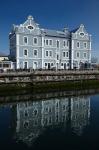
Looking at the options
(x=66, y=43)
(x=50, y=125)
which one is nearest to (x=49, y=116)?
(x=50, y=125)

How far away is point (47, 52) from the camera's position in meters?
52.8

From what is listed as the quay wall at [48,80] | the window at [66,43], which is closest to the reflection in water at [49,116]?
the quay wall at [48,80]

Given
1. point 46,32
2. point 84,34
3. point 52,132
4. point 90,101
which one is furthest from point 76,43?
point 52,132

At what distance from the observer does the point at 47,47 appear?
52.8m

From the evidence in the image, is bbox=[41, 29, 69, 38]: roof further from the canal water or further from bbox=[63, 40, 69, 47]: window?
the canal water

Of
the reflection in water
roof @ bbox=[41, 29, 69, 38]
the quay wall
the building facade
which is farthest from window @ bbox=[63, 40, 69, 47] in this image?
the reflection in water

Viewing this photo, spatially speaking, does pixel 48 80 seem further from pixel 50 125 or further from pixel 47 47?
pixel 50 125

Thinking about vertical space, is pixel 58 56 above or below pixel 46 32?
below

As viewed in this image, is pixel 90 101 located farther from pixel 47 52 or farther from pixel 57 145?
pixel 47 52

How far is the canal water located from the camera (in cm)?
1645

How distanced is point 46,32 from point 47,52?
4653 millimetres

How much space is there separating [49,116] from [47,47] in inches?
1189

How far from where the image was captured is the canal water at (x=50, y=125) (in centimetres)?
1645

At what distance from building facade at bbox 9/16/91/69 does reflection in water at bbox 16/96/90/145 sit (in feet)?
61.3
